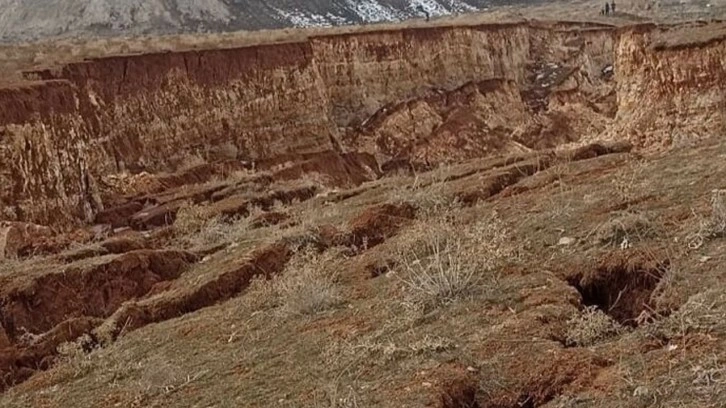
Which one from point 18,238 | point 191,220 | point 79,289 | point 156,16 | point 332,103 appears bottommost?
point 332,103

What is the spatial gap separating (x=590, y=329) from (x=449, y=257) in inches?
62.0

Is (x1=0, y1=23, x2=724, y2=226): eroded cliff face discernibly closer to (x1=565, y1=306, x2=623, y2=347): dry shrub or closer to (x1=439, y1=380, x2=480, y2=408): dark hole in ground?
(x1=565, y1=306, x2=623, y2=347): dry shrub

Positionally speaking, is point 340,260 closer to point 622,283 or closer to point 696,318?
point 622,283

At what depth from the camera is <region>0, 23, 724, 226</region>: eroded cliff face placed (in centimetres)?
1750

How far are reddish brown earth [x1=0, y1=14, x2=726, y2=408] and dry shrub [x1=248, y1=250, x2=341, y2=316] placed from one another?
0.12 ft

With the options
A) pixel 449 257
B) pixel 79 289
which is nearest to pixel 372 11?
Result: pixel 79 289

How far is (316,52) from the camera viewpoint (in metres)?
33.0

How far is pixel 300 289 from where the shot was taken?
852 centimetres

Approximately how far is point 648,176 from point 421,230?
2821mm

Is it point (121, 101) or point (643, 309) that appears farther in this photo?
point (121, 101)

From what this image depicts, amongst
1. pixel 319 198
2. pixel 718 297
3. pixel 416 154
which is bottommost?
pixel 416 154

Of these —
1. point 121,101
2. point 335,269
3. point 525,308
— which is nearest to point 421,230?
point 335,269

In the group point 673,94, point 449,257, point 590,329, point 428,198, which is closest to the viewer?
point 590,329

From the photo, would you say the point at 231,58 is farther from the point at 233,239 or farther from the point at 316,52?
the point at 233,239
